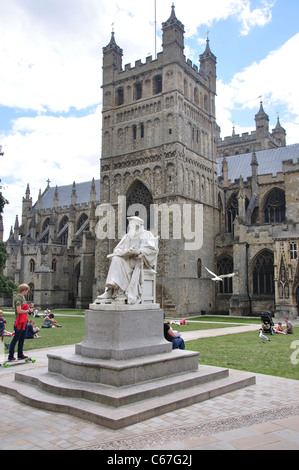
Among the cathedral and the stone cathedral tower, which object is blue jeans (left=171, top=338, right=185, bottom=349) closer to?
the cathedral

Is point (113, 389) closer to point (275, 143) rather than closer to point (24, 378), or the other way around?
point (24, 378)

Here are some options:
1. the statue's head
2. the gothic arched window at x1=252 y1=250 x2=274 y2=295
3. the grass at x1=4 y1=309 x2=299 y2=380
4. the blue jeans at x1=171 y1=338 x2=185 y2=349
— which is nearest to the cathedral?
the gothic arched window at x1=252 y1=250 x2=274 y2=295

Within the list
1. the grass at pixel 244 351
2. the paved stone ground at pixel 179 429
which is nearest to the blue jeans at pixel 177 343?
the grass at pixel 244 351

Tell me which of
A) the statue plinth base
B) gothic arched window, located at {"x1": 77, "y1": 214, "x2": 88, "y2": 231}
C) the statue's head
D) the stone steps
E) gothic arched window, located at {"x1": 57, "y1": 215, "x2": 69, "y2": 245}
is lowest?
the stone steps

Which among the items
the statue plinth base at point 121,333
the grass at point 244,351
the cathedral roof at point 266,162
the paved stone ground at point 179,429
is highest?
the cathedral roof at point 266,162

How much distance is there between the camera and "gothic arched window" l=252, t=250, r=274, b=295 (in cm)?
3061

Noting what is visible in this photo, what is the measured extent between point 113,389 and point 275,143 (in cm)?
5393

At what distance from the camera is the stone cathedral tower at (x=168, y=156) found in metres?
30.2

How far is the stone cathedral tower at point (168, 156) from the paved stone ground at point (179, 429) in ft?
76.1

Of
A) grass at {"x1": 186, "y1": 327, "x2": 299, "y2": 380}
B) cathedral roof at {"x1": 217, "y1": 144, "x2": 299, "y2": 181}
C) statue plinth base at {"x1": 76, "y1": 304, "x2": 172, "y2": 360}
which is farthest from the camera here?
cathedral roof at {"x1": 217, "y1": 144, "x2": 299, "y2": 181}

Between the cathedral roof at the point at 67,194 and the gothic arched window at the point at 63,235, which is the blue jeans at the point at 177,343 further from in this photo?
the cathedral roof at the point at 67,194

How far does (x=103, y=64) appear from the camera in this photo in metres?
37.3

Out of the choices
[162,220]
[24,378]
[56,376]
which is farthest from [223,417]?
[162,220]

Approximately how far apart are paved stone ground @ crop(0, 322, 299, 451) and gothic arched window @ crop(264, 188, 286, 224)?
3100 cm
